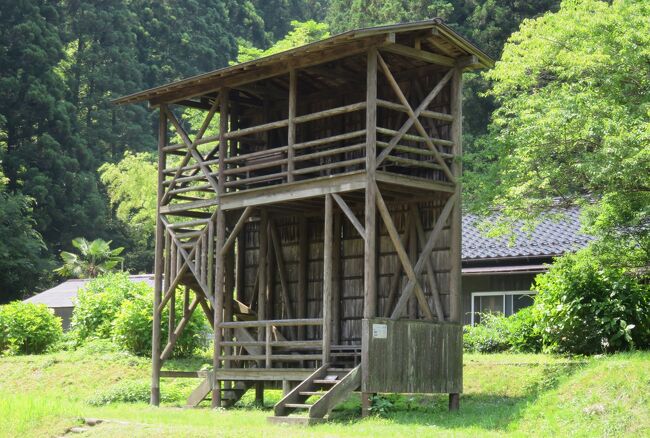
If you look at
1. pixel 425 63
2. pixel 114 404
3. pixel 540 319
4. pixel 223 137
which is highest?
pixel 425 63

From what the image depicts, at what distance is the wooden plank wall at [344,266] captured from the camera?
2116cm

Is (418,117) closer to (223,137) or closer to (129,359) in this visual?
(223,137)

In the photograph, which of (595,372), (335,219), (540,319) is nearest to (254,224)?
(335,219)

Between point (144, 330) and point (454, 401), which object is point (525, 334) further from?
point (144, 330)

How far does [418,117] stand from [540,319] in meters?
4.86

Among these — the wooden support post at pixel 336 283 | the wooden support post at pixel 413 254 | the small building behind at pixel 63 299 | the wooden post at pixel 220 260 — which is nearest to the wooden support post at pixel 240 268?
the wooden post at pixel 220 260

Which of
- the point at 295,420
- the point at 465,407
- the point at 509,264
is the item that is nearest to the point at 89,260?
the point at 509,264

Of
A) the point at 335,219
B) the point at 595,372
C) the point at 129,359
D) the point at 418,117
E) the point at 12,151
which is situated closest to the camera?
the point at 595,372

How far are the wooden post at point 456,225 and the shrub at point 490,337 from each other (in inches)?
154

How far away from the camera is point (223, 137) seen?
878 inches

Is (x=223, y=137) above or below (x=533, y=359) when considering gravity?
above

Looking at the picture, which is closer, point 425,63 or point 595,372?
point 595,372

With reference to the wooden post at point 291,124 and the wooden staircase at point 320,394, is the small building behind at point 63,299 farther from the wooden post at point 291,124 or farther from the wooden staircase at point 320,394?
the wooden staircase at point 320,394

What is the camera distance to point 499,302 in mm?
27344
